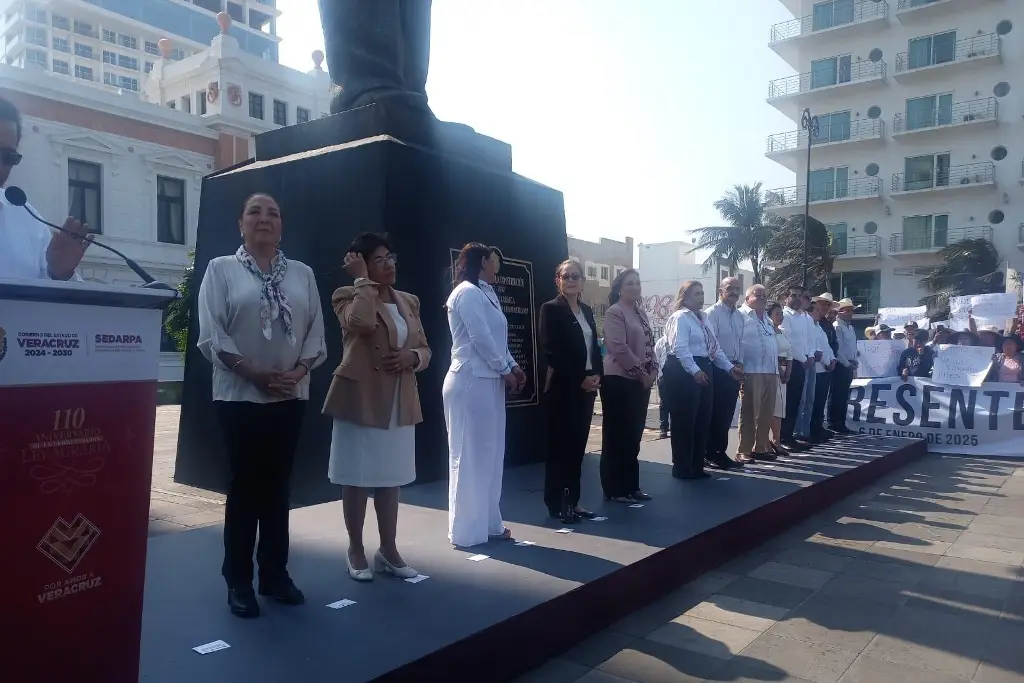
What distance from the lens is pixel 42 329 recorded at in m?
1.82

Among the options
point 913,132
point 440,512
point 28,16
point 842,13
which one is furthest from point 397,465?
point 28,16

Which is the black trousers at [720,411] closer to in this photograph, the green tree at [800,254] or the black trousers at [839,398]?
the black trousers at [839,398]

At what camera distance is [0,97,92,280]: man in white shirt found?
2270mm

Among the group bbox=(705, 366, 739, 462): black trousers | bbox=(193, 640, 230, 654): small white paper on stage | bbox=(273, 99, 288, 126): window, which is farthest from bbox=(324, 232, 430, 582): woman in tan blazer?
bbox=(273, 99, 288, 126): window

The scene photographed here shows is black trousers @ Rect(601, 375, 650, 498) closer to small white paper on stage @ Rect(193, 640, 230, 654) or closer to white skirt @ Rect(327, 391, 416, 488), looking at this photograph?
white skirt @ Rect(327, 391, 416, 488)

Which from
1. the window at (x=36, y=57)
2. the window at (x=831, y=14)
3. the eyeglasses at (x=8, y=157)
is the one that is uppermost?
the window at (x=36, y=57)

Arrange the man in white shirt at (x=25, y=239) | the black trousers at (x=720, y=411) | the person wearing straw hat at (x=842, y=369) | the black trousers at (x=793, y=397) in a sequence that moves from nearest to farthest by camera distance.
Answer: the man in white shirt at (x=25, y=239) → the black trousers at (x=720, y=411) → the black trousers at (x=793, y=397) → the person wearing straw hat at (x=842, y=369)

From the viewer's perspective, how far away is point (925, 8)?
34312 mm

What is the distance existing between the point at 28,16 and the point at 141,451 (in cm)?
8692

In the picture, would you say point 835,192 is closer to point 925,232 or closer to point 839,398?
point 925,232

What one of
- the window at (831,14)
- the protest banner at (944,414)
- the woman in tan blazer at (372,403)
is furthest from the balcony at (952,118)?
the woman in tan blazer at (372,403)

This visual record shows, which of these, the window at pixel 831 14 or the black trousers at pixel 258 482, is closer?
the black trousers at pixel 258 482

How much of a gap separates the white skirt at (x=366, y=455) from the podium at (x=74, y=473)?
145cm

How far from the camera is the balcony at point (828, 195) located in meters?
36.7
